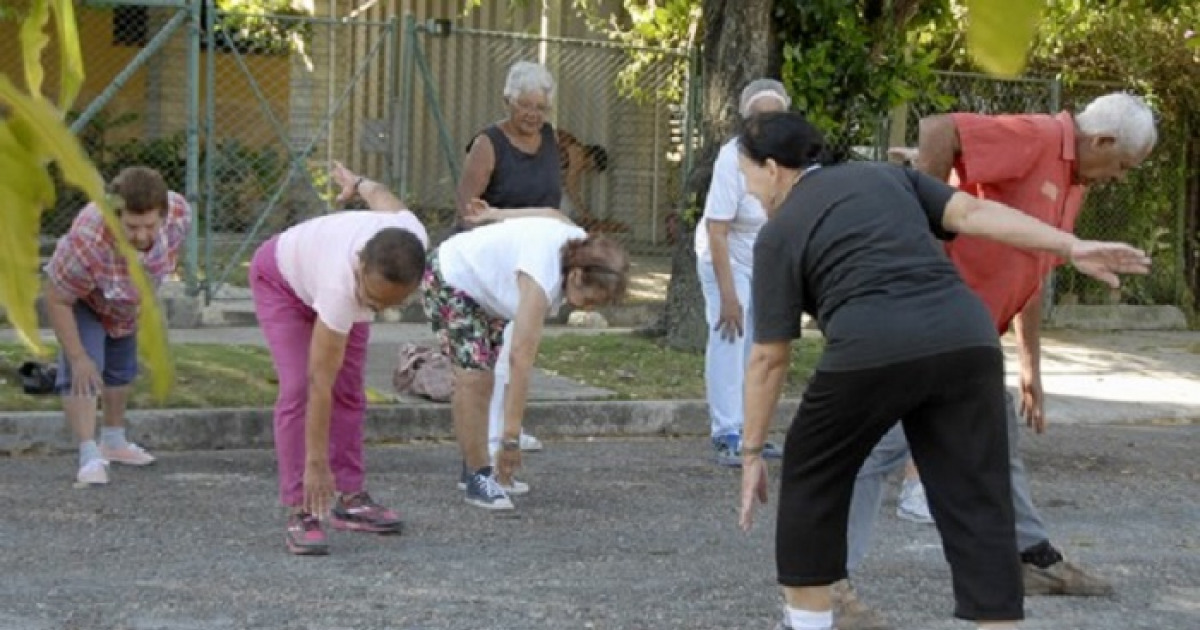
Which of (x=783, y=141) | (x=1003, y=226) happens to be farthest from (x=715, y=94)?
(x=1003, y=226)

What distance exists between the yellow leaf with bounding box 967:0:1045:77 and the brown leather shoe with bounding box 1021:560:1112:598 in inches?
249

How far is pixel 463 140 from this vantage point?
16.2 meters

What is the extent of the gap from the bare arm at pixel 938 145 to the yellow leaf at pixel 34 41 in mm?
5706

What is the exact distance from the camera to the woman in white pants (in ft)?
30.4

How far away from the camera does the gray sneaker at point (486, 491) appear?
8258 millimetres

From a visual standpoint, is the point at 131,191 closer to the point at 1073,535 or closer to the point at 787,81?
the point at 1073,535

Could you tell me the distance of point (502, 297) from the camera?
25.6ft

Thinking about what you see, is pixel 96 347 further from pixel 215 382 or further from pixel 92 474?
pixel 215 382

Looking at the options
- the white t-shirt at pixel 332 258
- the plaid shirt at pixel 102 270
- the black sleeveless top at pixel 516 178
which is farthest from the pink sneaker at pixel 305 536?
the black sleeveless top at pixel 516 178

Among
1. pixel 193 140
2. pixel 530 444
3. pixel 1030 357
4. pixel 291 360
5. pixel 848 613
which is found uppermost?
pixel 193 140

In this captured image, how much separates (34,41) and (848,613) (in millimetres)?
5514

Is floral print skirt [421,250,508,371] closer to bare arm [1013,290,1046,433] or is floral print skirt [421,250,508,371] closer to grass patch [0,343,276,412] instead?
grass patch [0,343,276,412]

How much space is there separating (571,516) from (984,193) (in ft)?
8.06

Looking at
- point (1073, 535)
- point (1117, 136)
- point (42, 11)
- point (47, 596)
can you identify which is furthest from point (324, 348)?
point (42, 11)
